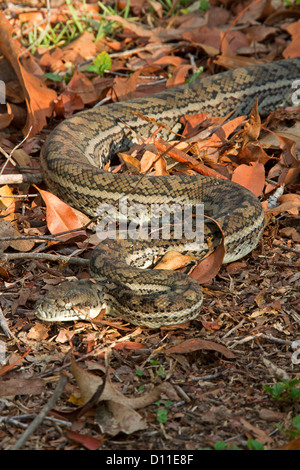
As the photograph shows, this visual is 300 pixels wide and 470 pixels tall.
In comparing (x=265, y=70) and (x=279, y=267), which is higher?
(x=265, y=70)

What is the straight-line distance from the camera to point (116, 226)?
235 inches

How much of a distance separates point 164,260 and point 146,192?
1.10 m

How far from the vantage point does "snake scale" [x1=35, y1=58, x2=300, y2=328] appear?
443 centimetres

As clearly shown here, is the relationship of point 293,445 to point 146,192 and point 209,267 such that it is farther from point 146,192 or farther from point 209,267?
point 146,192

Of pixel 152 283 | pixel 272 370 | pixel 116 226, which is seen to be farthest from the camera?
pixel 116 226

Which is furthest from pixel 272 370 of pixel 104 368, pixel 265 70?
pixel 265 70

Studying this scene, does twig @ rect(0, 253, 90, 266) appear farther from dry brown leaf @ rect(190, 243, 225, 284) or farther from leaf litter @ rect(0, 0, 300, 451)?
dry brown leaf @ rect(190, 243, 225, 284)

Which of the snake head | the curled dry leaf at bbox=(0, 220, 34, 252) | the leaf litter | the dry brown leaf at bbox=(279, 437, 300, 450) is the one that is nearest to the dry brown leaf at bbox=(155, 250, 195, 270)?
the leaf litter

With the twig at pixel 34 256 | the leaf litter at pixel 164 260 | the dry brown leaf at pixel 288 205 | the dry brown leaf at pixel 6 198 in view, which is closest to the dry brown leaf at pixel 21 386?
the leaf litter at pixel 164 260

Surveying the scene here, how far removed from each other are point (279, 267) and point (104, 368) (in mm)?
2072

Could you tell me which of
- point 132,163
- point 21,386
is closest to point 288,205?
point 132,163

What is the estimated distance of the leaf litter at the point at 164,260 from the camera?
3.47 meters

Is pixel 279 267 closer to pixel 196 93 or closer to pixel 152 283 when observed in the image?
pixel 152 283

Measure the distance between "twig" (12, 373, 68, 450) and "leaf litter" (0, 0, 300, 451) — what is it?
0.10 metres
